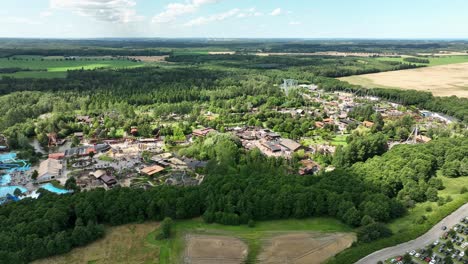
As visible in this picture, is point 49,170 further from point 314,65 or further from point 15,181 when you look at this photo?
point 314,65

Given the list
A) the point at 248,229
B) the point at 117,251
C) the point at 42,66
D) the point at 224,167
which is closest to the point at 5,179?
the point at 117,251

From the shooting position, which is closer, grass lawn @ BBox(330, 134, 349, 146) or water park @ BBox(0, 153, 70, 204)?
water park @ BBox(0, 153, 70, 204)

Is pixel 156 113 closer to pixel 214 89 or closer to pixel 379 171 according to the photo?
pixel 214 89

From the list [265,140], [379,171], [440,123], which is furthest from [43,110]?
[440,123]

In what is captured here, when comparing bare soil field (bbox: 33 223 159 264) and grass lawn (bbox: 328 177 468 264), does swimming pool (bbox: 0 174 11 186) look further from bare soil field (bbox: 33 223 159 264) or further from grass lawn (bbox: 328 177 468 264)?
grass lawn (bbox: 328 177 468 264)

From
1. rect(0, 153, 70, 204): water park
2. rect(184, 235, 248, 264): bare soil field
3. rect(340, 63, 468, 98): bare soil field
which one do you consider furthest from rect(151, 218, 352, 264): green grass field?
rect(340, 63, 468, 98): bare soil field

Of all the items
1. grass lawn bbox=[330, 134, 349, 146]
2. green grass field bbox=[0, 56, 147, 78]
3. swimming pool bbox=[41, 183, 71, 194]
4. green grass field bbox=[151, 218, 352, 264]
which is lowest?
green grass field bbox=[151, 218, 352, 264]
